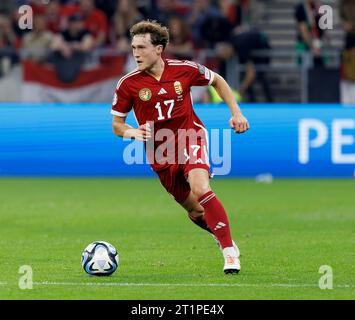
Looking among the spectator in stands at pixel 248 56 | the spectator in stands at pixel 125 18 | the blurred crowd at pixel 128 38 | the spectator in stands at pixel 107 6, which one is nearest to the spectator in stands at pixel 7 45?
the blurred crowd at pixel 128 38

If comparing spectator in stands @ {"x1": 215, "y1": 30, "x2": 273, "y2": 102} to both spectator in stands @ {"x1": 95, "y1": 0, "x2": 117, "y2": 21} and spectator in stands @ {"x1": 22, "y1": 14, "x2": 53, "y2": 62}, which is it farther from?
spectator in stands @ {"x1": 22, "y1": 14, "x2": 53, "y2": 62}

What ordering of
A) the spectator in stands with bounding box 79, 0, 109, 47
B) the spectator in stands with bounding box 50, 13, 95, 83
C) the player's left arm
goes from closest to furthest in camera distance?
the player's left arm, the spectator in stands with bounding box 50, 13, 95, 83, the spectator in stands with bounding box 79, 0, 109, 47

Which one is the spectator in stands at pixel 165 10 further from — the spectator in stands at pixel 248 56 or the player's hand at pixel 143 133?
the player's hand at pixel 143 133

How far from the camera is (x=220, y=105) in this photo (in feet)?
66.1

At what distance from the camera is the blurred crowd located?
21.7 m

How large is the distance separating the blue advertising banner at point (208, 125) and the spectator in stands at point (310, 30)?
242cm

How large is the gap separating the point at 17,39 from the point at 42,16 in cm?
83

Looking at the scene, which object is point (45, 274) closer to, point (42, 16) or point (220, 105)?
point (220, 105)

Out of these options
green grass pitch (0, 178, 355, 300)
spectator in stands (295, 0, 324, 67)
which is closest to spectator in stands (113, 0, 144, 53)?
spectator in stands (295, 0, 324, 67)

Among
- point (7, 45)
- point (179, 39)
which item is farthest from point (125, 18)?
point (7, 45)

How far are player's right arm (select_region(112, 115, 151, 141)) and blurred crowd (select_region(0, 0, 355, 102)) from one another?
11078mm

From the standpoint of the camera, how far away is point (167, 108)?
10.6 m
